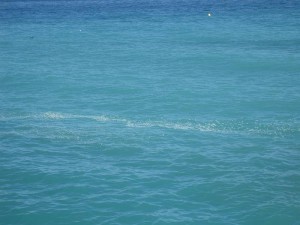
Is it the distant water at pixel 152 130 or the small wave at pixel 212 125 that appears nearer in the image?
the distant water at pixel 152 130

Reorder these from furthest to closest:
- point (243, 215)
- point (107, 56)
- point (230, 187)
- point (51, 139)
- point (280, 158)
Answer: point (107, 56) → point (51, 139) → point (280, 158) → point (230, 187) → point (243, 215)

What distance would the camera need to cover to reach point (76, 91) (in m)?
64.3

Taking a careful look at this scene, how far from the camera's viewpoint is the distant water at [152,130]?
109 ft

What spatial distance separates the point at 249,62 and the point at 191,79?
48.9 ft

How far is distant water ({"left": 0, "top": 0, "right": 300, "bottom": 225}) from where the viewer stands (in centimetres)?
3331

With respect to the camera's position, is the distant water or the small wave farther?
the small wave

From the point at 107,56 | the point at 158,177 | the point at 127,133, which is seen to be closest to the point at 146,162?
the point at 158,177

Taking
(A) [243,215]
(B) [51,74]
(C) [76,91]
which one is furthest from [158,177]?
(B) [51,74]

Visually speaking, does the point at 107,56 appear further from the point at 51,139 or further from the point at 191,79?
the point at 51,139

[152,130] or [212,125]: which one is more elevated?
[152,130]

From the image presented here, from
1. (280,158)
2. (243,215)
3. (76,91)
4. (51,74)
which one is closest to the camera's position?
(243,215)

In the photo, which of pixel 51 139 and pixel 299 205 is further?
pixel 51 139

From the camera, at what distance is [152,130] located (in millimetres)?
48250

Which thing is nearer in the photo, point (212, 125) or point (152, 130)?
point (152, 130)
